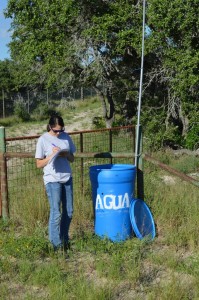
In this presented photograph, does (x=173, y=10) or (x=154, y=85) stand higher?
(x=173, y=10)

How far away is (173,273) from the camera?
4.25 metres

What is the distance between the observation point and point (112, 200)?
5.21 meters

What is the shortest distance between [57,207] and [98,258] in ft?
2.33

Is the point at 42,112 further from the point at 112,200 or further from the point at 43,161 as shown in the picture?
the point at 43,161

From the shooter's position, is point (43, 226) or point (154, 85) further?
point (154, 85)

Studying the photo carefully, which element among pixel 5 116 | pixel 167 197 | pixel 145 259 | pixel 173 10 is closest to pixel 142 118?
pixel 173 10

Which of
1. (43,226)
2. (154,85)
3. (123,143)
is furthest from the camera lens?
(154,85)

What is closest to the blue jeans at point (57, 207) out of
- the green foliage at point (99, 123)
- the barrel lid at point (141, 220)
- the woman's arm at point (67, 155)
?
the woman's arm at point (67, 155)

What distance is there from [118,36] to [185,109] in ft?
10.3

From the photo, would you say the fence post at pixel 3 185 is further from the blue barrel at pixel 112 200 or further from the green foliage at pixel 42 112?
the green foliage at pixel 42 112

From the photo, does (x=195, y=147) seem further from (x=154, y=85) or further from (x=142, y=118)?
(x=154, y=85)

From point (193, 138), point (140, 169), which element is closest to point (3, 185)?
point (140, 169)

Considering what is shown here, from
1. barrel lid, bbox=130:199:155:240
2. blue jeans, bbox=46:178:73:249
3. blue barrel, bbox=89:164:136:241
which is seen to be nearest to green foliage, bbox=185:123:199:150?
barrel lid, bbox=130:199:155:240

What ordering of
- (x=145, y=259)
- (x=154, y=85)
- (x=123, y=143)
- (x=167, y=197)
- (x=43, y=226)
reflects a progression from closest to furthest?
(x=145, y=259) < (x=43, y=226) < (x=167, y=197) < (x=123, y=143) < (x=154, y=85)
